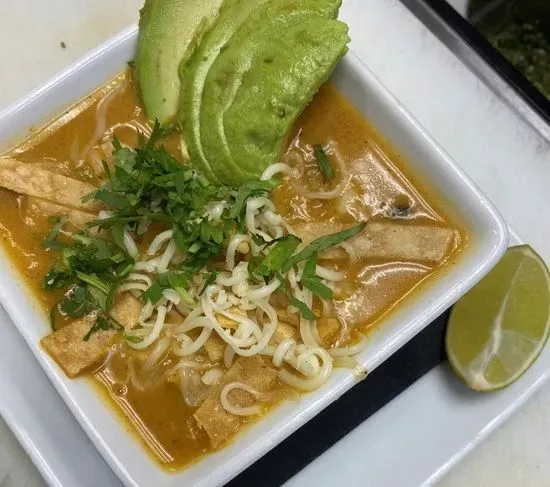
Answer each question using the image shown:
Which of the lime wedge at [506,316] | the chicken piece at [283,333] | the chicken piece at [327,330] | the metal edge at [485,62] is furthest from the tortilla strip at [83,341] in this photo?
the metal edge at [485,62]

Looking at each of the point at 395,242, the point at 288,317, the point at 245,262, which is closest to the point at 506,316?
the point at 395,242

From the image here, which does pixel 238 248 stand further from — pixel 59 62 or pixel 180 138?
pixel 59 62

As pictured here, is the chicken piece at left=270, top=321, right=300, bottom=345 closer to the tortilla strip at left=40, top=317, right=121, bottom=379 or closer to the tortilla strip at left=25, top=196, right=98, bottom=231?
the tortilla strip at left=40, top=317, right=121, bottom=379

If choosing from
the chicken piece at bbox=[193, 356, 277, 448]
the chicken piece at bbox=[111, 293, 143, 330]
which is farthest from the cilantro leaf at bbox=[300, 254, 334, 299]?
the chicken piece at bbox=[111, 293, 143, 330]

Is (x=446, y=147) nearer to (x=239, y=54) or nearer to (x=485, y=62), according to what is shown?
(x=485, y=62)

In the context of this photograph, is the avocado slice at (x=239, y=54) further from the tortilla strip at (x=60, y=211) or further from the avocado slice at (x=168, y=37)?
the tortilla strip at (x=60, y=211)

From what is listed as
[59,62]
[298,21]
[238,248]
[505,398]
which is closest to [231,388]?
[238,248]
